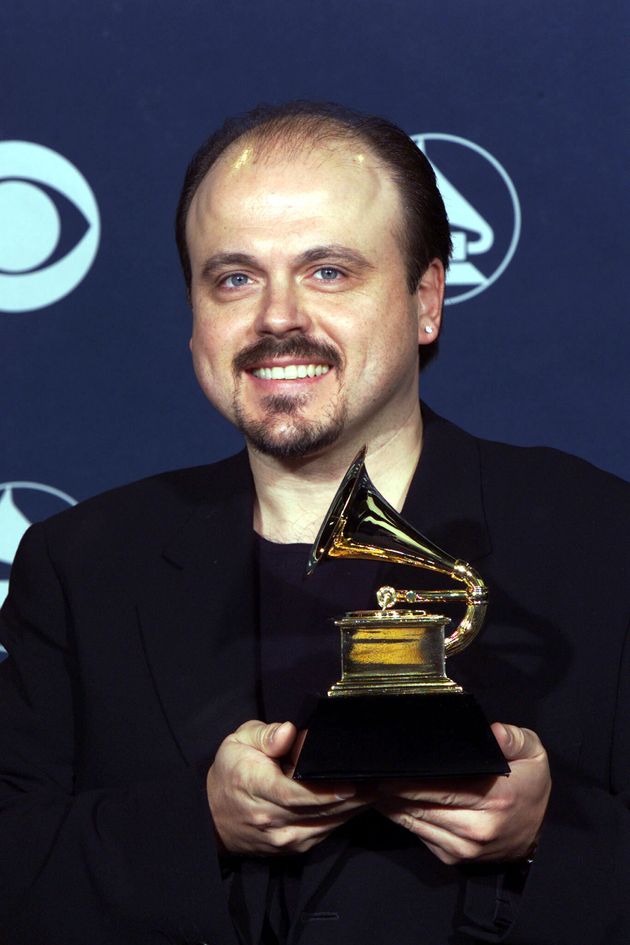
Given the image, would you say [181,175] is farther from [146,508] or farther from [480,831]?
[480,831]

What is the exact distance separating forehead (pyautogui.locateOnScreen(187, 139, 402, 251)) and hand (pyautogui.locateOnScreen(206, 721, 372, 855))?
0.67 m

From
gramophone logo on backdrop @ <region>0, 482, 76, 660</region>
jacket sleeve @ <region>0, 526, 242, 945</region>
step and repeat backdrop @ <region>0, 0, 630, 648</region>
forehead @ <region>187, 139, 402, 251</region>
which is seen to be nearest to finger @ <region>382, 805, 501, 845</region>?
jacket sleeve @ <region>0, 526, 242, 945</region>

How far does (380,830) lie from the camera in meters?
1.74

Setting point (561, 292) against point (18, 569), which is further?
point (561, 292)

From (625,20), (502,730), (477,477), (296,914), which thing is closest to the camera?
(502,730)

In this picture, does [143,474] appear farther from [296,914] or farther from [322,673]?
[296,914]

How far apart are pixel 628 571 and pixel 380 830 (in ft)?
1.51

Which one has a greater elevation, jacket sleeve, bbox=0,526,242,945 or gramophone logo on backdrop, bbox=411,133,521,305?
gramophone logo on backdrop, bbox=411,133,521,305

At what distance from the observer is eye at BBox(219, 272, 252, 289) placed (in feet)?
6.32

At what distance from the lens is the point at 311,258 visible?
74.2 inches

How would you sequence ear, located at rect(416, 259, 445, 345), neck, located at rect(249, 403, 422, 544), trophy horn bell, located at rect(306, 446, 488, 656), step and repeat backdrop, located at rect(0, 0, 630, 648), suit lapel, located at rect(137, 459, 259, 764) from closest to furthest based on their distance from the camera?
trophy horn bell, located at rect(306, 446, 488, 656) < suit lapel, located at rect(137, 459, 259, 764) < neck, located at rect(249, 403, 422, 544) < ear, located at rect(416, 259, 445, 345) < step and repeat backdrop, located at rect(0, 0, 630, 648)

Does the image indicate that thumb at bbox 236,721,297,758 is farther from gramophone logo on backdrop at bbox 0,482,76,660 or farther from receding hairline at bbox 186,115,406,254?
gramophone logo on backdrop at bbox 0,482,76,660

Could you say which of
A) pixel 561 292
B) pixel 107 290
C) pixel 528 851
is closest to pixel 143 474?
pixel 107 290

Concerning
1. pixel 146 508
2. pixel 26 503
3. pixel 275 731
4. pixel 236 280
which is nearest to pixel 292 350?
pixel 236 280
